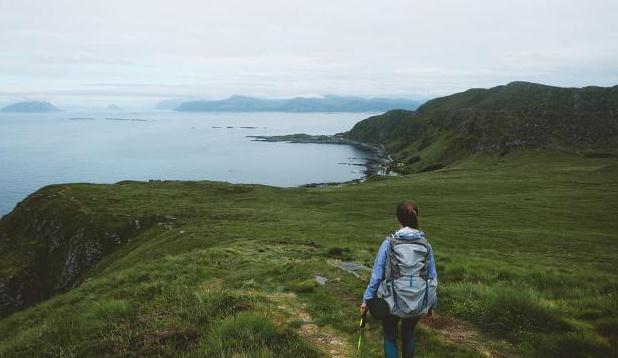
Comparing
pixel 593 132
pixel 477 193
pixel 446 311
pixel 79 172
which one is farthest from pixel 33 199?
pixel 593 132

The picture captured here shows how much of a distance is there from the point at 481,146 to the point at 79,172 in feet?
541

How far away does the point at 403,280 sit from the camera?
364 inches

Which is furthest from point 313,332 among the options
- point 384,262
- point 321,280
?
point 321,280

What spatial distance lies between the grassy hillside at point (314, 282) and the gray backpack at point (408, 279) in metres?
2.63

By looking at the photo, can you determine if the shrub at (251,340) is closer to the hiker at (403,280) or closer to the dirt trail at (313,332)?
the dirt trail at (313,332)

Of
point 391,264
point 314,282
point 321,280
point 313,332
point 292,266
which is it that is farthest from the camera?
point 292,266

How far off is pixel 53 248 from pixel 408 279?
6663cm

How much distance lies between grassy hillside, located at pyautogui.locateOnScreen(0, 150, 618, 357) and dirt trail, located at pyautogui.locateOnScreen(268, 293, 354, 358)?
0.07m

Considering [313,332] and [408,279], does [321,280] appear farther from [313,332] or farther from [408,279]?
[408,279]

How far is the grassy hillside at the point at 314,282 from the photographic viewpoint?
38.6 feet

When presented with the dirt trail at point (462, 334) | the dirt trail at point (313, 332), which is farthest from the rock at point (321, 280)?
Answer: the dirt trail at point (462, 334)

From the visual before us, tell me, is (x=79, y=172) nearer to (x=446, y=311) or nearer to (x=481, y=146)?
(x=481, y=146)

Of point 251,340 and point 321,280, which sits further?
point 321,280

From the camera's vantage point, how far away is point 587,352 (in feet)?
35.7
